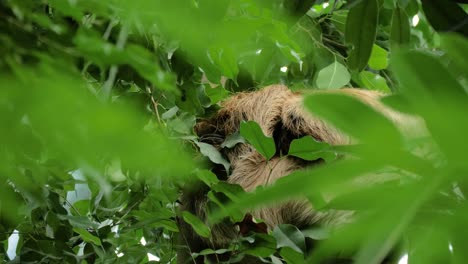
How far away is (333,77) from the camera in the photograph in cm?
161

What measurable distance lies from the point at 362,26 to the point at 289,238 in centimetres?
42

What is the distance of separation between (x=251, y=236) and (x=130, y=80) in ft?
1.19

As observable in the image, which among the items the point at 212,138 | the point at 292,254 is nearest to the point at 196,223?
the point at 292,254

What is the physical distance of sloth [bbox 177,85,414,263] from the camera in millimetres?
1656

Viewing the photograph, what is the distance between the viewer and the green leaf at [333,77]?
158cm

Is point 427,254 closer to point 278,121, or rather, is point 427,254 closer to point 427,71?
point 427,71

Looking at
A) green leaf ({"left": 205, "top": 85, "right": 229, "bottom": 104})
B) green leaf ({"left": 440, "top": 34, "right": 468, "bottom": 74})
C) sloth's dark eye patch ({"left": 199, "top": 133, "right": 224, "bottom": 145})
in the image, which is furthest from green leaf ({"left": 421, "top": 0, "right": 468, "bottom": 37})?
sloth's dark eye patch ({"left": 199, "top": 133, "right": 224, "bottom": 145})

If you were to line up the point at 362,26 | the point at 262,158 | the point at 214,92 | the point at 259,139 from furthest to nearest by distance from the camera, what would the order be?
the point at 262,158
the point at 214,92
the point at 259,139
the point at 362,26

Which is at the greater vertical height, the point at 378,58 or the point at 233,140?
the point at 378,58

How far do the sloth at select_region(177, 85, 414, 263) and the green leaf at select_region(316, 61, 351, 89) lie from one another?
3 centimetres

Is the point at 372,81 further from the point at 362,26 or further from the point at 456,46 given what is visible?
the point at 456,46

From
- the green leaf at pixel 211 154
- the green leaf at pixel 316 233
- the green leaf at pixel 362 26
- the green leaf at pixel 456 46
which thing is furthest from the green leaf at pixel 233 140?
the green leaf at pixel 456 46

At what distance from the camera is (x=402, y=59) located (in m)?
0.44

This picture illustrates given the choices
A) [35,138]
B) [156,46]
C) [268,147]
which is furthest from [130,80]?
[35,138]
